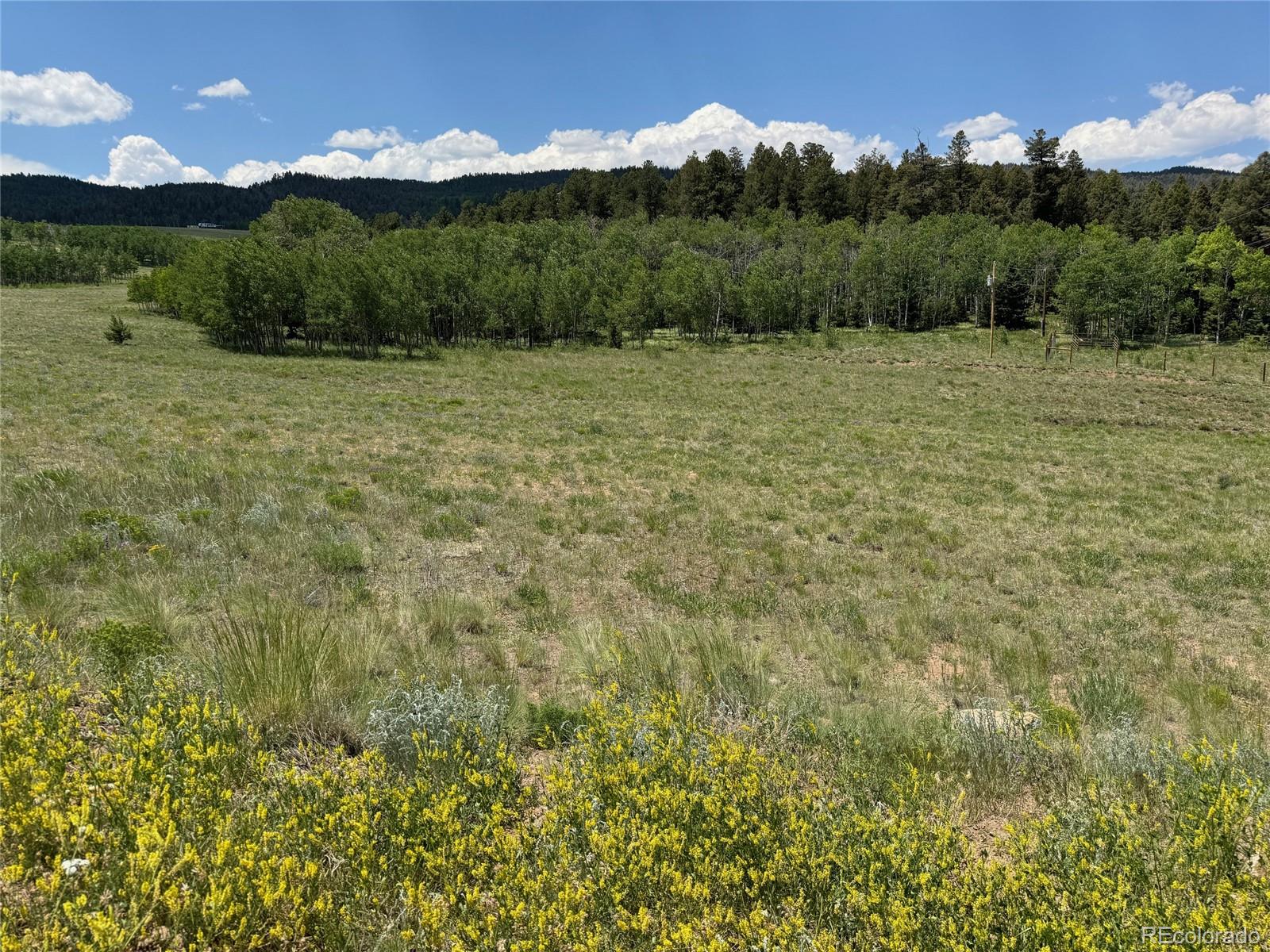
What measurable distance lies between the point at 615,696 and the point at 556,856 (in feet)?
6.69

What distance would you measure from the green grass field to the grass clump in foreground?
127cm

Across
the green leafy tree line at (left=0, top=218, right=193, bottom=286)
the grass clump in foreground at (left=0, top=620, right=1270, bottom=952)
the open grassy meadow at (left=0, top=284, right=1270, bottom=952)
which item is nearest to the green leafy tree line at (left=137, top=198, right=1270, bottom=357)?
the open grassy meadow at (left=0, top=284, right=1270, bottom=952)

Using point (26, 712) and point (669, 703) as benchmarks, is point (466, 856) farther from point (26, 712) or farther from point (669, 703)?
point (26, 712)

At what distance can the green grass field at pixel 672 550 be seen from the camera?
637 cm

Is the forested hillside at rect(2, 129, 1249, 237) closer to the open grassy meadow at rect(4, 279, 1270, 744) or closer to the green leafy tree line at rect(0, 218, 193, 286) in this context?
the green leafy tree line at rect(0, 218, 193, 286)

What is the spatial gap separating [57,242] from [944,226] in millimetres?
175666

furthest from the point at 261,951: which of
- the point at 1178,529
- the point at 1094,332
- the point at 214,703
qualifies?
the point at 1094,332

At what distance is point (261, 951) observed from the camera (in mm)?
2846

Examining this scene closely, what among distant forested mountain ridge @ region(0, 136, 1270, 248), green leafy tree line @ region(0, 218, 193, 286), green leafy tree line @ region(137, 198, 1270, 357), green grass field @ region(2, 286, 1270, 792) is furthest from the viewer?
green leafy tree line @ region(0, 218, 193, 286)

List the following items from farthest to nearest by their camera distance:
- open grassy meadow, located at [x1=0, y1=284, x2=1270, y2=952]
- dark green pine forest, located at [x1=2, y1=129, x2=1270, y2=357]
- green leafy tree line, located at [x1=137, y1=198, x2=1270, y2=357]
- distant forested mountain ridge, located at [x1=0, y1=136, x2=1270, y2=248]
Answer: distant forested mountain ridge, located at [x1=0, y1=136, x2=1270, y2=248] → dark green pine forest, located at [x1=2, y1=129, x2=1270, y2=357] → green leafy tree line, located at [x1=137, y1=198, x2=1270, y2=357] → open grassy meadow, located at [x1=0, y1=284, x2=1270, y2=952]

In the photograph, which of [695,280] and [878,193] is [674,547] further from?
[878,193]

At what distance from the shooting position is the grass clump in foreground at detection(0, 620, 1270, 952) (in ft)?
8.99

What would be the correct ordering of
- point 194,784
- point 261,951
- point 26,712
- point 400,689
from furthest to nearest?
point 400,689 → point 26,712 → point 194,784 → point 261,951

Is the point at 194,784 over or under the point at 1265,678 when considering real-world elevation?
over
